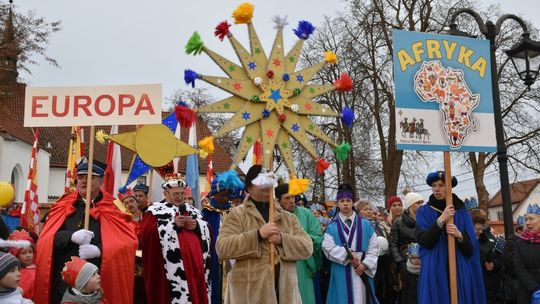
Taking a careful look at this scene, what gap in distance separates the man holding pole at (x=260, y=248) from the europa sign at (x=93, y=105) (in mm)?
1337

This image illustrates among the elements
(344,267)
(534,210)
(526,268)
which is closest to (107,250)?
(344,267)

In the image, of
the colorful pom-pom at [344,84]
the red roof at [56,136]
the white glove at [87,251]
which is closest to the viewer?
the white glove at [87,251]

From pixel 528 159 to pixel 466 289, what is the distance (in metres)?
20.4

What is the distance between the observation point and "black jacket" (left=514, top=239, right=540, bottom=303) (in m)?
5.98

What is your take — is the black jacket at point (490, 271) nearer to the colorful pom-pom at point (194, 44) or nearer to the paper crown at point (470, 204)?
the paper crown at point (470, 204)

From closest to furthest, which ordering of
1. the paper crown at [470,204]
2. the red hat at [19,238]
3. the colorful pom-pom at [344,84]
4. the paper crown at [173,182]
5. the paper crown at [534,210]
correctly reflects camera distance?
the red hat at [19,238] < the colorful pom-pom at [344,84] < the paper crown at [173,182] < the paper crown at [534,210] < the paper crown at [470,204]

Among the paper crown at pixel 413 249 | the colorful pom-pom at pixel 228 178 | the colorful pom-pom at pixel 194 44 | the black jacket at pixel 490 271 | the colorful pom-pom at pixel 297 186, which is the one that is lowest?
the black jacket at pixel 490 271

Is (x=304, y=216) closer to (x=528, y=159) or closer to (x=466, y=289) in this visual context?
(x=466, y=289)

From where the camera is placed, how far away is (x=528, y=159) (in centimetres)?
2419

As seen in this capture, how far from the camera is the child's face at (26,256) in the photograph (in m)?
5.27

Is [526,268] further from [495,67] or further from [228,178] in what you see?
[228,178]

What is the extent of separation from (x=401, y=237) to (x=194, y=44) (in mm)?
4060

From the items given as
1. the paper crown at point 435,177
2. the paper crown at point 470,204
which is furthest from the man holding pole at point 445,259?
the paper crown at point 470,204

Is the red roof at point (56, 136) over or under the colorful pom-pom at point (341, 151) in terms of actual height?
over
